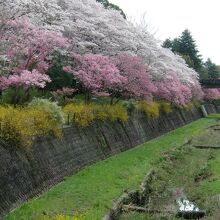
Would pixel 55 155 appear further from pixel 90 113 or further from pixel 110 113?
pixel 110 113

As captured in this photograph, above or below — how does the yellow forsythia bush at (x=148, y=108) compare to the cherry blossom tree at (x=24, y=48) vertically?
below

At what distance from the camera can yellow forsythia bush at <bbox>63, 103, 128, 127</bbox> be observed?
23500mm

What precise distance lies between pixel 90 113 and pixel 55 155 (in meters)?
6.18

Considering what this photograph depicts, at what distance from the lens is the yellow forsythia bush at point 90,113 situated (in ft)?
77.1

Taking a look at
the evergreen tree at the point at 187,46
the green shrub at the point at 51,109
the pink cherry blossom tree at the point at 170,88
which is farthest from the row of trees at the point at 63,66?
the evergreen tree at the point at 187,46

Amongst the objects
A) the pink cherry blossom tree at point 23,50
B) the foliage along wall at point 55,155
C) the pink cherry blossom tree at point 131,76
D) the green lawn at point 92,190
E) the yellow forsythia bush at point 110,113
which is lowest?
the green lawn at point 92,190

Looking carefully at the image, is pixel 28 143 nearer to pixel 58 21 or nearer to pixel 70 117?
→ pixel 70 117

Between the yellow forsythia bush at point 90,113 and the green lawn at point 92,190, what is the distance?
2339mm

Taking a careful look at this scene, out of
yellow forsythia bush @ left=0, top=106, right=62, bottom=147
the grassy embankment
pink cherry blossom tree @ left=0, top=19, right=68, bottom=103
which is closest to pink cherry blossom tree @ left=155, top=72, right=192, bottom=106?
the grassy embankment

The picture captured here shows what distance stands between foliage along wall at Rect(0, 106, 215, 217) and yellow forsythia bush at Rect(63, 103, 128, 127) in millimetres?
366

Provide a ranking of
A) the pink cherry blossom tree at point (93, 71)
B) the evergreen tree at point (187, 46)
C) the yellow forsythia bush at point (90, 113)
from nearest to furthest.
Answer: the yellow forsythia bush at point (90, 113)
the pink cherry blossom tree at point (93, 71)
the evergreen tree at point (187, 46)

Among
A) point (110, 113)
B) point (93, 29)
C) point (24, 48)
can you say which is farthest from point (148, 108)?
point (24, 48)

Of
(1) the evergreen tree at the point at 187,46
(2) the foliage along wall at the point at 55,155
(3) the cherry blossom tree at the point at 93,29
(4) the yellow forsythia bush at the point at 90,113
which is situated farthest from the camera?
(1) the evergreen tree at the point at 187,46

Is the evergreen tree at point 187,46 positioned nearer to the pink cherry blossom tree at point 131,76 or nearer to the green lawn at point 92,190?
the pink cherry blossom tree at point 131,76
